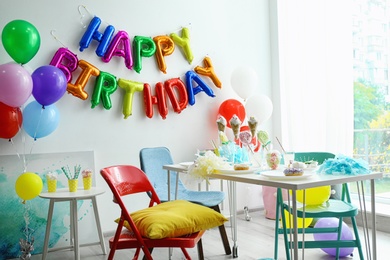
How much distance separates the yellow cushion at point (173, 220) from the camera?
7.38 ft

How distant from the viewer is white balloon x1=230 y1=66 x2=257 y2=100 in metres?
4.61

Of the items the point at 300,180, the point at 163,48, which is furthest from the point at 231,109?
the point at 300,180

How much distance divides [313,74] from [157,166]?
2038 mm

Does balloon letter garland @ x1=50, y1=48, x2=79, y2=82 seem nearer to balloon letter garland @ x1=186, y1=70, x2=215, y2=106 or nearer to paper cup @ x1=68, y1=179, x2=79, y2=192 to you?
paper cup @ x1=68, y1=179, x2=79, y2=192

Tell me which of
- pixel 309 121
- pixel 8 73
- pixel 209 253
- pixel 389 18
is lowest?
pixel 209 253

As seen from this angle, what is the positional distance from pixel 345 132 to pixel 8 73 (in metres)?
3.13

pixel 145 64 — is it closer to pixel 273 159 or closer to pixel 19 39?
pixel 19 39

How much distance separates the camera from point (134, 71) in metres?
4.33

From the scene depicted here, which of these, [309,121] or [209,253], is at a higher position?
[309,121]

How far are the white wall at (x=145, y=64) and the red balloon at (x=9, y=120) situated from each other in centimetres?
36

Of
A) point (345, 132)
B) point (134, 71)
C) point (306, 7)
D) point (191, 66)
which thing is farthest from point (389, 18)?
point (134, 71)

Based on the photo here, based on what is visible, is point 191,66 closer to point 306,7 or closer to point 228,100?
point 228,100

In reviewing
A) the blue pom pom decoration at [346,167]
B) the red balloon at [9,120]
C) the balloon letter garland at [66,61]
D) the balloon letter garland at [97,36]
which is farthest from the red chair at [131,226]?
the balloon letter garland at [97,36]

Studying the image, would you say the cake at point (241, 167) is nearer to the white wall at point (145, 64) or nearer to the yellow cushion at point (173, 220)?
the yellow cushion at point (173, 220)
